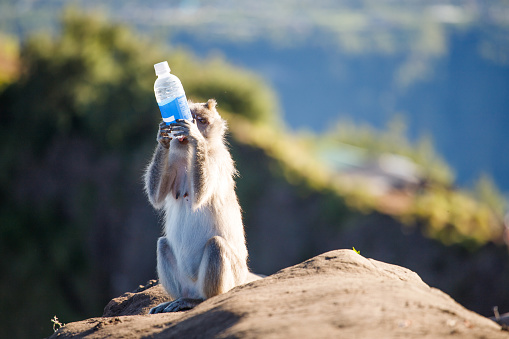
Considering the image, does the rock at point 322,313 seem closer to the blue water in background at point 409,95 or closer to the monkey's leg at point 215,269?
the monkey's leg at point 215,269

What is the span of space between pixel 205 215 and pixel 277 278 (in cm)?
162

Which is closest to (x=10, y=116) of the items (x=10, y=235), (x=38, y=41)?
(x=38, y=41)

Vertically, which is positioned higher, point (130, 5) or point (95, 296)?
point (130, 5)

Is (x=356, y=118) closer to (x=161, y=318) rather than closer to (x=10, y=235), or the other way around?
(x=10, y=235)

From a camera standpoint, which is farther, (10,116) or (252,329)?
(10,116)

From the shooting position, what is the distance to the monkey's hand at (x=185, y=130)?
722cm

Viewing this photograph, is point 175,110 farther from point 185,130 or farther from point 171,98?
point 185,130

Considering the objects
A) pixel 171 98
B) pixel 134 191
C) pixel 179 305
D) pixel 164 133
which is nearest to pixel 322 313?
pixel 179 305

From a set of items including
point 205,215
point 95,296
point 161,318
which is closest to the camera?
point 161,318

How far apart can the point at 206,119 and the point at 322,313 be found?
3869 millimetres

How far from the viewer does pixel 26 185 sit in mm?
30750

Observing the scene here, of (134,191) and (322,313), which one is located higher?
(134,191)

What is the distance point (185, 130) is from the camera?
7246mm

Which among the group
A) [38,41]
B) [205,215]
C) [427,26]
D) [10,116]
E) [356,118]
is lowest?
[205,215]
